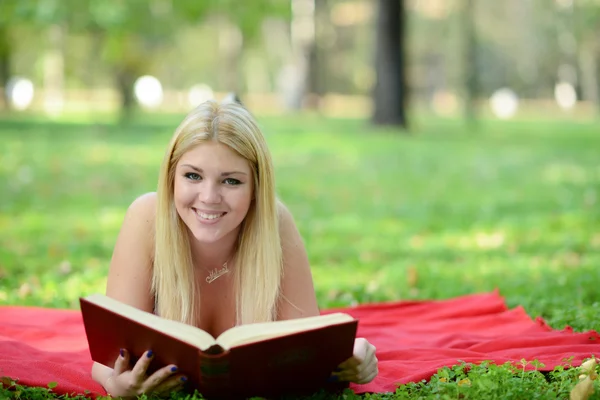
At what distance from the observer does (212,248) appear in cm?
343

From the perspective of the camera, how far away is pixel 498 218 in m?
8.27

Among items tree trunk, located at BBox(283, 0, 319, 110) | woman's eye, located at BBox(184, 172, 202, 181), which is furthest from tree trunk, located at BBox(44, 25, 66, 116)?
woman's eye, located at BBox(184, 172, 202, 181)

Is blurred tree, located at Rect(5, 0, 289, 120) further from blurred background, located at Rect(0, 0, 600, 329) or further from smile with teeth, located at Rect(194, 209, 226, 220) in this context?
smile with teeth, located at Rect(194, 209, 226, 220)

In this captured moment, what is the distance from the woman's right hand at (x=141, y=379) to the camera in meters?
2.89

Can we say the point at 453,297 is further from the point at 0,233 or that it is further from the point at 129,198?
the point at 129,198

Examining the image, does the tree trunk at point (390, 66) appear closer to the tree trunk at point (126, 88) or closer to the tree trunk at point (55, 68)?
the tree trunk at point (126, 88)

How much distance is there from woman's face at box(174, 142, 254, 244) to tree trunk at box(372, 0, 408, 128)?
15242mm

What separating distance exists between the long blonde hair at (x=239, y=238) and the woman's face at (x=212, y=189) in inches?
1.6

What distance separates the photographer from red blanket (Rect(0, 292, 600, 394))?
3533 millimetres

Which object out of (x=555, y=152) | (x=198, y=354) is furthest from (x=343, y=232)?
(x=555, y=152)

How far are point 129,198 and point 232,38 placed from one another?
85.1 feet

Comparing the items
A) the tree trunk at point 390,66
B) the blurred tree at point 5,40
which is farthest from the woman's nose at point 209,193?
the tree trunk at point 390,66

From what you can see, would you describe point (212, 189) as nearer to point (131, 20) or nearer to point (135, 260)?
point (135, 260)

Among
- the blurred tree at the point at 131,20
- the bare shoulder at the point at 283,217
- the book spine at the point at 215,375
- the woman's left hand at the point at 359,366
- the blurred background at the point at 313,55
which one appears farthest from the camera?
the blurred background at the point at 313,55
